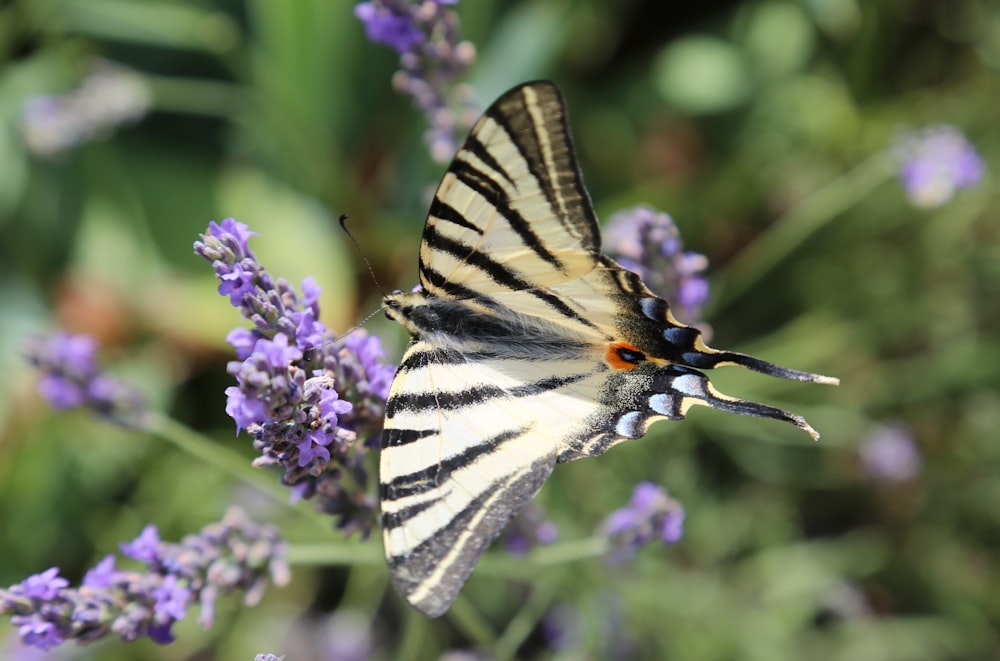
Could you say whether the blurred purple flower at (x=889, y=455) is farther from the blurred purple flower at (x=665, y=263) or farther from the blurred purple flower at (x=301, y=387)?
the blurred purple flower at (x=301, y=387)

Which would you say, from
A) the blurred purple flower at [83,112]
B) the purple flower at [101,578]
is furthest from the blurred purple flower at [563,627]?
the blurred purple flower at [83,112]

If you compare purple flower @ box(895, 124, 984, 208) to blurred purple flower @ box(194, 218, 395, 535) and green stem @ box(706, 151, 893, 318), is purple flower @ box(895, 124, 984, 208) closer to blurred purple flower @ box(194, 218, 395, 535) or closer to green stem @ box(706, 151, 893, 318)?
green stem @ box(706, 151, 893, 318)

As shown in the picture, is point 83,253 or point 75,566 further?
point 83,253

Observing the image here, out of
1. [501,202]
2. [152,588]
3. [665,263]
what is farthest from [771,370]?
[152,588]

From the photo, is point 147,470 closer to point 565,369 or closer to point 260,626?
point 260,626

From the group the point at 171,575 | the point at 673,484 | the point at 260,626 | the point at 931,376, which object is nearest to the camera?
the point at 171,575

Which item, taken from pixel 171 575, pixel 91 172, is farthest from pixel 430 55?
pixel 91 172

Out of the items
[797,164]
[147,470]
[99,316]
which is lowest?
[147,470]
